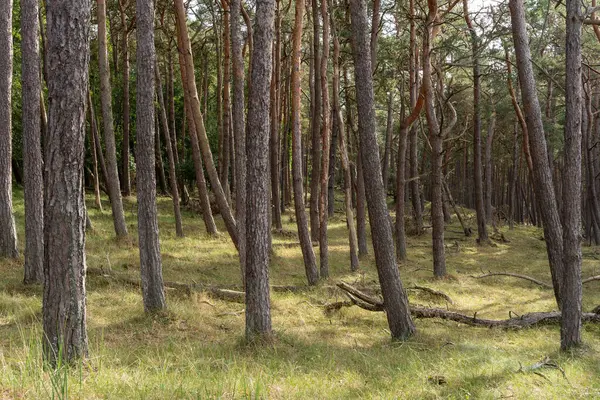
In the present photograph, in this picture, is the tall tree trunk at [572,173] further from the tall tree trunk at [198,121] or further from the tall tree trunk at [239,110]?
the tall tree trunk at [198,121]

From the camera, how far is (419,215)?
2375 cm

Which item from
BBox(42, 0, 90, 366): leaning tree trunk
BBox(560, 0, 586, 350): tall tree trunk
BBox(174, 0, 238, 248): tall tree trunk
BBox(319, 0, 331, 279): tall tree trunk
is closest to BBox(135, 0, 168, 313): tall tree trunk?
BBox(174, 0, 238, 248): tall tree trunk

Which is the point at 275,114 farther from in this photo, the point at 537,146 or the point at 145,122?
the point at 537,146

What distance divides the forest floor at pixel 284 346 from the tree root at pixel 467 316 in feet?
0.53

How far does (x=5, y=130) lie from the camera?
1127 cm

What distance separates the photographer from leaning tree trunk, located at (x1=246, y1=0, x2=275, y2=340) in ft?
24.3

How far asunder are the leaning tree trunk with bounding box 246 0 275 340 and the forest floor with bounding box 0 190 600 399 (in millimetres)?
576

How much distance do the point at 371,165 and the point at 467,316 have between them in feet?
12.1

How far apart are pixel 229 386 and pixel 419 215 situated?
19.7 m

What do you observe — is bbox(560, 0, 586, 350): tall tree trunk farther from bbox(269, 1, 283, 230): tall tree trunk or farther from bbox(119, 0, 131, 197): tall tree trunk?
bbox(119, 0, 131, 197): tall tree trunk

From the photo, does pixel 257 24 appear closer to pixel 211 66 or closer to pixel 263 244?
pixel 263 244

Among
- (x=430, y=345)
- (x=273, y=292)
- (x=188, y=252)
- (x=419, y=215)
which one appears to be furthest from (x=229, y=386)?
(x=419, y=215)

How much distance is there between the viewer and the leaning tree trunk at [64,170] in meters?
5.01

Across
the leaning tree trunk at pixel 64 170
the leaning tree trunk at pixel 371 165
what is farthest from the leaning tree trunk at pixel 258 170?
the leaning tree trunk at pixel 64 170
